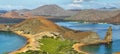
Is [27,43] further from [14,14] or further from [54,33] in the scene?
[14,14]

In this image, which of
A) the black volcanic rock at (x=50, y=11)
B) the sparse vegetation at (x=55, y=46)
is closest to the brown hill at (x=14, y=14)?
the black volcanic rock at (x=50, y=11)

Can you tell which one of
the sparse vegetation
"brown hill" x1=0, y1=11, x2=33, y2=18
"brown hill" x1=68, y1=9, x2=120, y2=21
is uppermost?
"brown hill" x1=0, y1=11, x2=33, y2=18

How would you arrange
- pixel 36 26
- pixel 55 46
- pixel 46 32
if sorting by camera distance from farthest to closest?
pixel 36 26
pixel 46 32
pixel 55 46

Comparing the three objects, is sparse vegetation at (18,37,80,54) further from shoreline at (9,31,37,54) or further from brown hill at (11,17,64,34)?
brown hill at (11,17,64,34)

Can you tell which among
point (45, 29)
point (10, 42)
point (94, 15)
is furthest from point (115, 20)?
point (10, 42)

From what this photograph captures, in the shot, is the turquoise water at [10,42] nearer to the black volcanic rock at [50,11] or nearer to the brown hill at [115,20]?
the black volcanic rock at [50,11]

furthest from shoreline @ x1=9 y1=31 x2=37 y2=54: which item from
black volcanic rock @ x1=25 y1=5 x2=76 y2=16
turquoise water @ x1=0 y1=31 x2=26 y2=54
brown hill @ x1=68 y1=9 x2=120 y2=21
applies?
brown hill @ x1=68 y1=9 x2=120 y2=21

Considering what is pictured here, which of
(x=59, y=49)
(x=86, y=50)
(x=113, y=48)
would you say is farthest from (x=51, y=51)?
(x=113, y=48)
